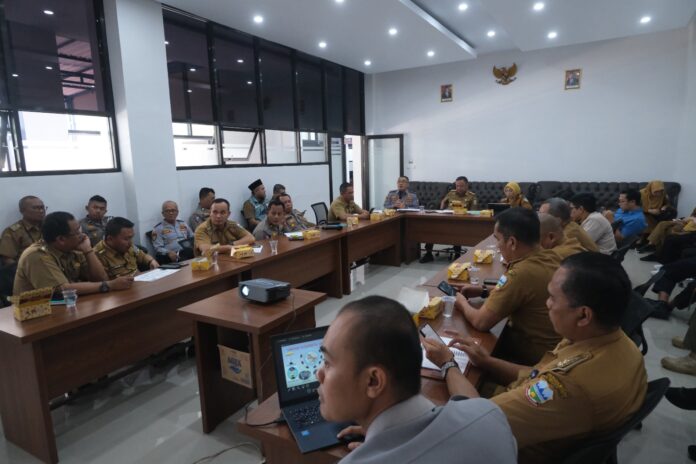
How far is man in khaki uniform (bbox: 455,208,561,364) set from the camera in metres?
1.71

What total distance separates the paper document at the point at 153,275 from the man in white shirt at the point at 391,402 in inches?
88.3

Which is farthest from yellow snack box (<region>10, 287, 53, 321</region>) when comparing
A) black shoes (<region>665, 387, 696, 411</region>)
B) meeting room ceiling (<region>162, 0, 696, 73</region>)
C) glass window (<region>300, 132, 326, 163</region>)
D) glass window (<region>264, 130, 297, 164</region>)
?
glass window (<region>300, 132, 326, 163</region>)

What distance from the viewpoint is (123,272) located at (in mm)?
2934

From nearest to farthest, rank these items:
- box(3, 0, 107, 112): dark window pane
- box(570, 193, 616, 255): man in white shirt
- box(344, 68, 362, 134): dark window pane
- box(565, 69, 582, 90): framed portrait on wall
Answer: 1. box(570, 193, 616, 255): man in white shirt
2. box(3, 0, 107, 112): dark window pane
3. box(565, 69, 582, 90): framed portrait on wall
4. box(344, 68, 362, 134): dark window pane

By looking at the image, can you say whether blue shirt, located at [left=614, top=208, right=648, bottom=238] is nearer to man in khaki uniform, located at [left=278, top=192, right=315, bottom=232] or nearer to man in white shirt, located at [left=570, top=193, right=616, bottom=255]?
man in white shirt, located at [left=570, top=193, right=616, bottom=255]

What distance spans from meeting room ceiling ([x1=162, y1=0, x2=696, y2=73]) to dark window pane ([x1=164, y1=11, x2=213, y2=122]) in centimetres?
33

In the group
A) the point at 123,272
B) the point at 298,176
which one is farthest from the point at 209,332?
the point at 298,176

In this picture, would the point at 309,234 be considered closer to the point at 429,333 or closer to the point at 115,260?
the point at 115,260

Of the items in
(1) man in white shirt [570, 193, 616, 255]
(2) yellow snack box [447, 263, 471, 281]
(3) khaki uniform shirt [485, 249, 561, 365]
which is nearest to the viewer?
(3) khaki uniform shirt [485, 249, 561, 365]

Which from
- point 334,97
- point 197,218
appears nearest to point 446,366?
point 197,218

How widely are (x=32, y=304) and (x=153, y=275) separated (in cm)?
81

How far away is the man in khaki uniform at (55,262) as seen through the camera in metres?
2.27

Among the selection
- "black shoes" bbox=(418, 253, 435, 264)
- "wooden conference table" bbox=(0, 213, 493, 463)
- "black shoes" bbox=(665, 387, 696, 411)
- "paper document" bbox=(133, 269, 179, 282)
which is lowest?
"black shoes" bbox=(418, 253, 435, 264)

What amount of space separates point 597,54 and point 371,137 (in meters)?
4.43
